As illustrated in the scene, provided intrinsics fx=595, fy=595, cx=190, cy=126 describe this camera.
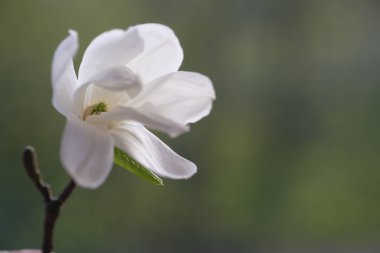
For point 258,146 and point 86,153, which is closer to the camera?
point 86,153

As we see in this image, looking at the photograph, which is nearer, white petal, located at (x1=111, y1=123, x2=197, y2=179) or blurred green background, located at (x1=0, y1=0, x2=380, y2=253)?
white petal, located at (x1=111, y1=123, x2=197, y2=179)

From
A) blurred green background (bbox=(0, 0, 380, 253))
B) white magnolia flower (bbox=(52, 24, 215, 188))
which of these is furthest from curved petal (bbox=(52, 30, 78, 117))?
blurred green background (bbox=(0, 0, 380, 253))

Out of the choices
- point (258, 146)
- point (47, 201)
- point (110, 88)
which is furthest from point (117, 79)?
point (258, 146)

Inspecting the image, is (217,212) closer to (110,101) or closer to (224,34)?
(224,34)

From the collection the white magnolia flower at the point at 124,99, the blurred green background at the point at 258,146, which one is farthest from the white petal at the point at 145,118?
Answer: the blurred green background at the point at 258,146

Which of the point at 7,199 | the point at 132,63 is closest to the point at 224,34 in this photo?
the point at 7,199

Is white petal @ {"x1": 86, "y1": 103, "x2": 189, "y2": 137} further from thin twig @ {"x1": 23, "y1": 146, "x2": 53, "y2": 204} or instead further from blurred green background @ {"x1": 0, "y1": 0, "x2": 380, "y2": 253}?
blurred green background @ {"x1": 0, "y1": 0, "x2": 380, "y2": 253}

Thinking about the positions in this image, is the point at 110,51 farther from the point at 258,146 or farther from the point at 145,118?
the point at 258,146
